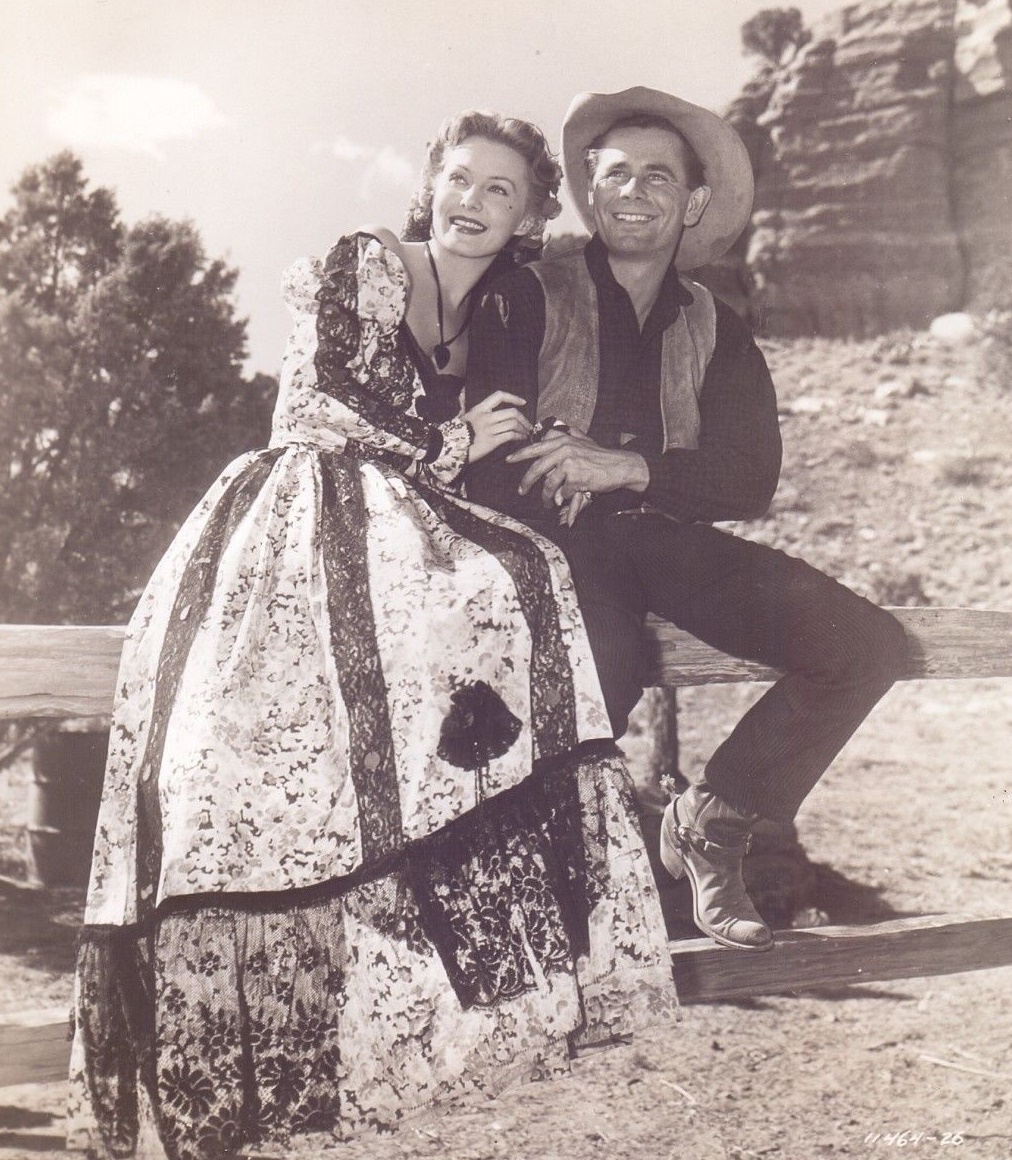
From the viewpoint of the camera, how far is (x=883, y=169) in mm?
6586

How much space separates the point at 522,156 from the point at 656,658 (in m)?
1.15

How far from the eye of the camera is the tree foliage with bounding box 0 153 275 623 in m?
3.29

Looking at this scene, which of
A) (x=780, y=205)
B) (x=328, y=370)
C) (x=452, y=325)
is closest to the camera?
(x=328, y=370)

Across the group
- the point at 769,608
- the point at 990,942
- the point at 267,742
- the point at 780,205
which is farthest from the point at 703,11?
the point at 780,205

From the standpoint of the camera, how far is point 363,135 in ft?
9.23

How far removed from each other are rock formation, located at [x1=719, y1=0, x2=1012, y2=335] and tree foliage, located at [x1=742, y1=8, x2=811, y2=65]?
0.21 feet

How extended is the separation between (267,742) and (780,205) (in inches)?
312

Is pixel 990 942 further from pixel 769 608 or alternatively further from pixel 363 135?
pixel 363 135

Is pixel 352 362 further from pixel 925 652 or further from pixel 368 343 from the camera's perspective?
pixel 925 652

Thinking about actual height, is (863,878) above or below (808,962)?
below
